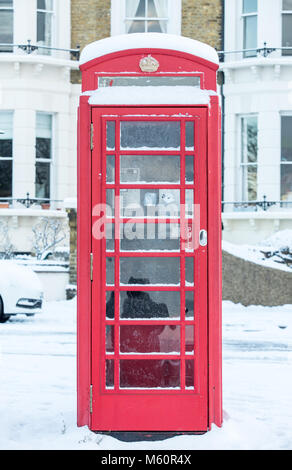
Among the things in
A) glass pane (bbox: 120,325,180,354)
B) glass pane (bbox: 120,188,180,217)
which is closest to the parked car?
glass pane (bbox: 120,325,180,354)

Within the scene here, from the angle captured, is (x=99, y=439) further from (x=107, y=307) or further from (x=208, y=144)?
(x=208, y=144)

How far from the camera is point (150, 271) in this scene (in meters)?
5.64

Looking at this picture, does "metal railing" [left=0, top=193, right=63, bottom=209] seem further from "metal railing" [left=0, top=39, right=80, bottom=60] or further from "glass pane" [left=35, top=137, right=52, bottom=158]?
"metal railing" [left=0, top=39, right=80, bottom=60]

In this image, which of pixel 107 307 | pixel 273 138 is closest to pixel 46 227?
pixel 273 138

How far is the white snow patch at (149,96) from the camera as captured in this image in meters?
5.49

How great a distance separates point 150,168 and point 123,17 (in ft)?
42.3

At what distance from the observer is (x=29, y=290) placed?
12734 mm

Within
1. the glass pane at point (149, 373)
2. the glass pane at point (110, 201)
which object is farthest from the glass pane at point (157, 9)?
the glass pane at point (149, 373)

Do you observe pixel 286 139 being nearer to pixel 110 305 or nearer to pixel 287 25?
pixel 287 25

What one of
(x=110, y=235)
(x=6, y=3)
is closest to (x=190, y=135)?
(x=110, y=235)

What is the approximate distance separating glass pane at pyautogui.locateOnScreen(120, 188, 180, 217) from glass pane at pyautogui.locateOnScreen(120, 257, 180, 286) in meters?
0.34

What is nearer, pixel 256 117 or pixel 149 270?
pixel 149 270

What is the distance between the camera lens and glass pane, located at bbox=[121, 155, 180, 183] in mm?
5586
